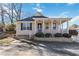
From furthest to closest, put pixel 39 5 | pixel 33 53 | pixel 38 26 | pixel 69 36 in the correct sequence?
pixel 38 26 → pixel 69 36 → pixel 39 5 → pixel 33 53

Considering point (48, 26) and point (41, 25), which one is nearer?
point (48, 26)

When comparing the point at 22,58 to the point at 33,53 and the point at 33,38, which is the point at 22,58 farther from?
the point at 33,38

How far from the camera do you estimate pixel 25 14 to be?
23.6 ft

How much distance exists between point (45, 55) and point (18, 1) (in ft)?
5.75

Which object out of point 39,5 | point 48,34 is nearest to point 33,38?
point 48,34

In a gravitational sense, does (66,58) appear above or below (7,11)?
below

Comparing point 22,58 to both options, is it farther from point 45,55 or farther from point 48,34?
point 48,34

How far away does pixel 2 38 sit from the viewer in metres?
6.90

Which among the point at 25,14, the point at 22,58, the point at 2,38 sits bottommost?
the point at 22,58

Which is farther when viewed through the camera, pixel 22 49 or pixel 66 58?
pixel 22 49

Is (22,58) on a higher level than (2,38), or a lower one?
lower

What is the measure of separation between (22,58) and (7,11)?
1.58 meters

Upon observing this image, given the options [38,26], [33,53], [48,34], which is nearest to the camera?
[33,53]

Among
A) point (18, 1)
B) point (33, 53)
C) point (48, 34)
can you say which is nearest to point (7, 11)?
point (18, 1)
